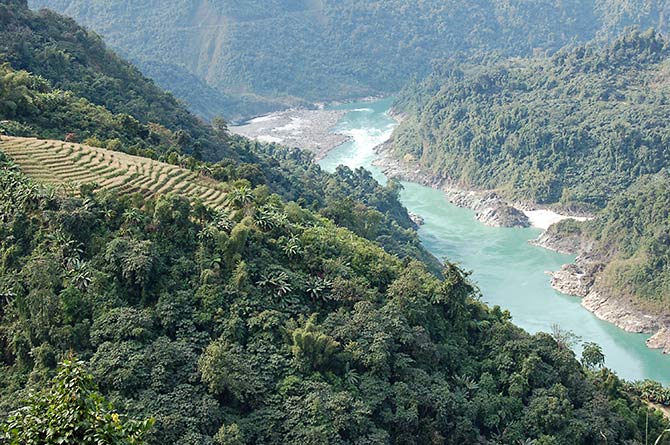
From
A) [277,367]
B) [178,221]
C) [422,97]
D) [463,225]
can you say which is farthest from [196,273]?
[422,97]

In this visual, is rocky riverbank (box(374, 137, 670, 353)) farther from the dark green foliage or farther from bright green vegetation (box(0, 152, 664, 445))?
bright green vegetation (box(0, 152, 664, 445))

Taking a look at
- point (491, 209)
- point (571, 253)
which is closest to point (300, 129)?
point (491, 209)

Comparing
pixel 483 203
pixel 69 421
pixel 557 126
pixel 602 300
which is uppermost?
pixel 557 126

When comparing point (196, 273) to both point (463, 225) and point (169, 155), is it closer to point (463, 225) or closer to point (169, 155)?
point (169, 155)

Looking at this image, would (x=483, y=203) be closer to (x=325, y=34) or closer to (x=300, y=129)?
(x=300, y=129)

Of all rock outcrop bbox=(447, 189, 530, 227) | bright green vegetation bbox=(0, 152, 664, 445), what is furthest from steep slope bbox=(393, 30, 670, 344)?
bright green vegetation bbox=(0, 152, 664, 445)

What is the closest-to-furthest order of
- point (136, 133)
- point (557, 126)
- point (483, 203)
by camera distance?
point (136, 133)
point (483, 203)
point (557, 126)

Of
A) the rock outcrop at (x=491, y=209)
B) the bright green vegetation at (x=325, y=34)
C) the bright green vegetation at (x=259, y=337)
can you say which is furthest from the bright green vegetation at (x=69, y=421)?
the bright green vegetation at (x=325, y=34)
